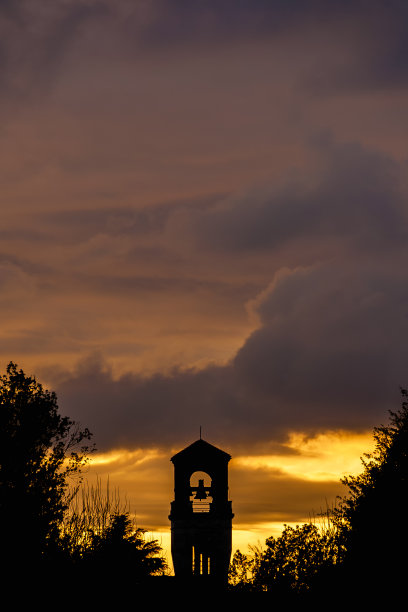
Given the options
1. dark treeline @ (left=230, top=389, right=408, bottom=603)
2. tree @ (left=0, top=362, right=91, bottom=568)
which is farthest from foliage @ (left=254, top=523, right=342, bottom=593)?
tree @ (left=0, top=362, right=91, bottom=568)

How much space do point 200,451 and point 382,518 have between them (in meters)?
12.2

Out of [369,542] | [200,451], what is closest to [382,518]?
[369,542]

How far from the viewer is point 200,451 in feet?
196

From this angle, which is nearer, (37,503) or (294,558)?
(37,503)

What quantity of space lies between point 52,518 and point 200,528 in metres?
13.9

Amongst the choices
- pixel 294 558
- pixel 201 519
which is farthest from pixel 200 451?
pixel 294 558

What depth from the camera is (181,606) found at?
58.5m

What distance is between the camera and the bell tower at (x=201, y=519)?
59.8 m

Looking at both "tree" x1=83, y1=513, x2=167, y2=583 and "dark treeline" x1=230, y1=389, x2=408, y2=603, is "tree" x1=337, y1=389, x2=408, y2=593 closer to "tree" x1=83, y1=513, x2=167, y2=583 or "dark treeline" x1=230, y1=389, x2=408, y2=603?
"dark treeline" x1=230, y1=389, x2=408, y2=603

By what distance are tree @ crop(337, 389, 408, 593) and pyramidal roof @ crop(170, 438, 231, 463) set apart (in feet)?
28.0

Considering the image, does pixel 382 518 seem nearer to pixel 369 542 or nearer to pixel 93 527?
pixel 369 542

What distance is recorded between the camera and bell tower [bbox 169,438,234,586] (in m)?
59.8

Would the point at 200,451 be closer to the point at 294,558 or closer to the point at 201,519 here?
the point at 201,519

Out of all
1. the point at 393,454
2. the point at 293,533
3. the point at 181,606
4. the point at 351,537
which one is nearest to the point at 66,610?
the point at 181,606
